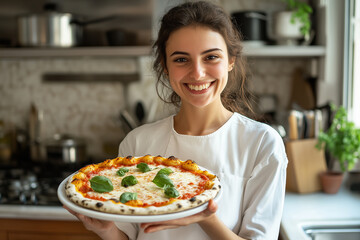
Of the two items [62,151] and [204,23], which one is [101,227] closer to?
[204,23]

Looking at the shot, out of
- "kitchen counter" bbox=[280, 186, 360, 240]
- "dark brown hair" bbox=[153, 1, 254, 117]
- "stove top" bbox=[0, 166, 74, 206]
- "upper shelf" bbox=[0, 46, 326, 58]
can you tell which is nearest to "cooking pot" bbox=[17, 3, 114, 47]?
"upper shelf" bbox=[0, 46, 326, 58]

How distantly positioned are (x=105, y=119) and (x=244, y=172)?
1.60 meters

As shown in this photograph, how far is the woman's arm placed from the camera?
0.92 m

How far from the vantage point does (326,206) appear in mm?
1721

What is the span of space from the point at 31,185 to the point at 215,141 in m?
1.18

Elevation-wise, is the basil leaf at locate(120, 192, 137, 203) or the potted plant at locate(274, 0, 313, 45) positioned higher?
the potted plant at locate(274, 0, 313, 45)

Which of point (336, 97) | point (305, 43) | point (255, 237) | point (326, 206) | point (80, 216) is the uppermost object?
point (305, 43)

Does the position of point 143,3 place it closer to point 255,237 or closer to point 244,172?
point 244,172

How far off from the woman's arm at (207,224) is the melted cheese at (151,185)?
0.07 meters

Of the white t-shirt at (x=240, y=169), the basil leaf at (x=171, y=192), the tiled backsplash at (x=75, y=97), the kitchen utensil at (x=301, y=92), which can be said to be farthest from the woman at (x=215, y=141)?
the tiled backsplash at (x=75, y=97)

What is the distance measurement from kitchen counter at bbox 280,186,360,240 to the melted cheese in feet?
1.74

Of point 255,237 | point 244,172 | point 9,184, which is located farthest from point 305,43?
point 9,184

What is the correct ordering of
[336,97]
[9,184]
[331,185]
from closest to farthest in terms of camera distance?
[331,185] < [9,184] < [336,97]

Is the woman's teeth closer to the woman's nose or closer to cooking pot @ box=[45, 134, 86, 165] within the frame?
the woman's nose
